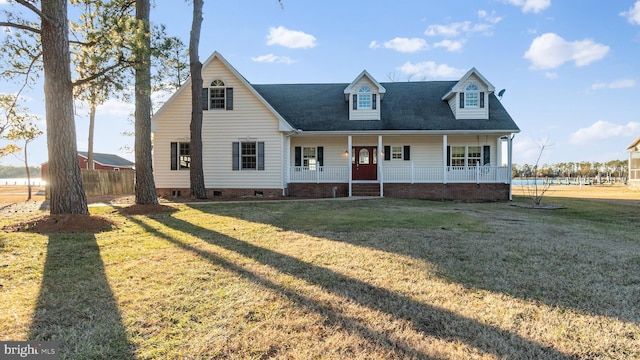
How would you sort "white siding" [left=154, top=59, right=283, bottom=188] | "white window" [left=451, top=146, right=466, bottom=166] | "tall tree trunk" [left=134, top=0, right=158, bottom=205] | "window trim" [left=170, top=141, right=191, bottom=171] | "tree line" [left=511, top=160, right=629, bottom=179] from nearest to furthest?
"tall tree trunk" [left=134, top=0, right=158, bottom=205] → "white siding" [left=154, top=59, right=283, bottom=188] → "window trim" [left=170, top=141, right=191, bottom=171] → "white window" [left=451, top=146, right=466, bottom=166] → "tree line" [left=511, top=160, right=629, bottom=179]

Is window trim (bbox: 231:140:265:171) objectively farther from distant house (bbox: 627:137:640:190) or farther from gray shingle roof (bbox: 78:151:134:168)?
gray shingle roof (bbox: 78:151:134:168)

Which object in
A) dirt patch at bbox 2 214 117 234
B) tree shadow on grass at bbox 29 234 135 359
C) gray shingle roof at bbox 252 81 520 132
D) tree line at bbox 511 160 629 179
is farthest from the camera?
tree line at bbox 511 160 629 179

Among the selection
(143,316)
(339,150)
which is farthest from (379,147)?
(143,316)

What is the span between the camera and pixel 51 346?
8.57 ft

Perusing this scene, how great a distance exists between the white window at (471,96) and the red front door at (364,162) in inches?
209

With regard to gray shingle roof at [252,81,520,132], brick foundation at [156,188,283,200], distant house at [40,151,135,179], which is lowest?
brick foundation at [156,188,283,200]

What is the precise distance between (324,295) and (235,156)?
13.3 metres

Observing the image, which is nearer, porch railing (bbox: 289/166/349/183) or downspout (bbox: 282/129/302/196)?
downspout (bbox: 282/129/302/196)

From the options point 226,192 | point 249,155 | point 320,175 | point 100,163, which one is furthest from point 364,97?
point 100,163

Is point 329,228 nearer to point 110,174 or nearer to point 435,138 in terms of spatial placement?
point 435,138

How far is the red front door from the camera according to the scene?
17906mm

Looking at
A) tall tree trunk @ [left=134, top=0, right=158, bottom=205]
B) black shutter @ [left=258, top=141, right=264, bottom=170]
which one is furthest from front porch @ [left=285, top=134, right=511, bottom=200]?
tall tree trunk @ [left=134, top=0, right=158, bottom=205]

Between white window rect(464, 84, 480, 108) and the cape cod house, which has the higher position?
white window rect(464, 84, 480, 108)

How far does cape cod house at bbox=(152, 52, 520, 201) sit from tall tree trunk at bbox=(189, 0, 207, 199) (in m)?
1.56
